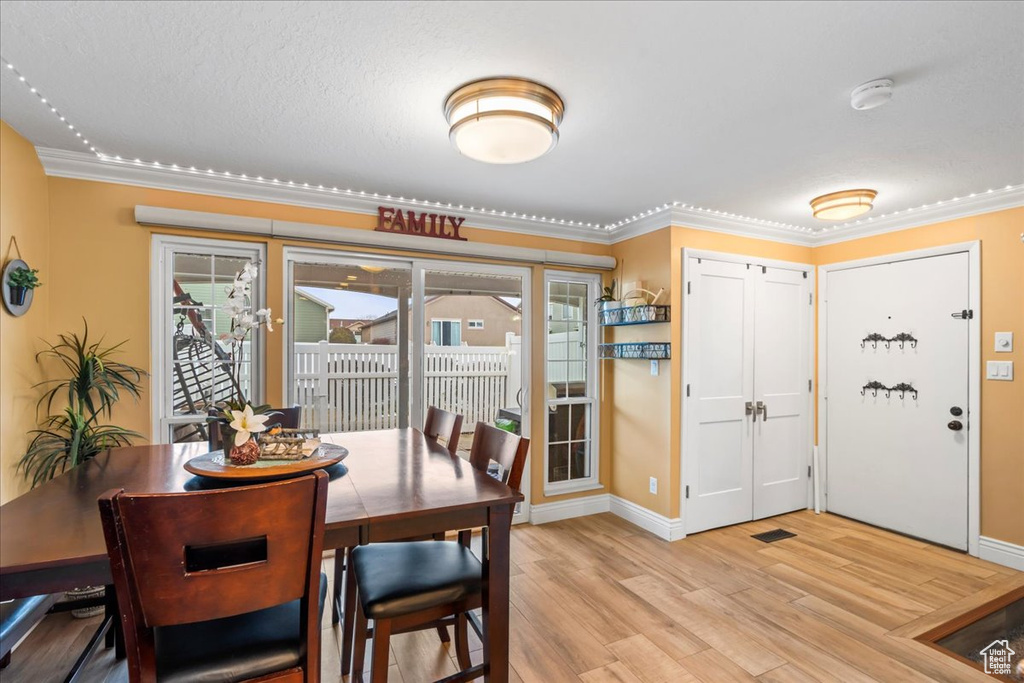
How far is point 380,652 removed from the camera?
1.56m

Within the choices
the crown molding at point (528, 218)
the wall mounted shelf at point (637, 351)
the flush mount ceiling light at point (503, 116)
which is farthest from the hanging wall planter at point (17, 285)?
the wall mounted shelf at point (637, 351)

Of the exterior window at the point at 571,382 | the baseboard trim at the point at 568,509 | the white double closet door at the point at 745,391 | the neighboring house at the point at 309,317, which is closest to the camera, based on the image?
the neighboring house at the point at 309,317

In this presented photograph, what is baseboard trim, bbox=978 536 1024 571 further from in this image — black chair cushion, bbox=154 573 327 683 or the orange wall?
black chair cushion, bbox=154 573 327 683

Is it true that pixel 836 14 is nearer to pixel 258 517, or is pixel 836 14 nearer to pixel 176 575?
pixel 258 517

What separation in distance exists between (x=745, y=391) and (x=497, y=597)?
9.99ft

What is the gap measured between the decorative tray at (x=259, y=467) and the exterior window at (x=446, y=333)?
77.8 inches

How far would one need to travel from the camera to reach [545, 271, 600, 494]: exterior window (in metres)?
4.14

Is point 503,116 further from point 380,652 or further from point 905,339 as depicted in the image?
point 905,339

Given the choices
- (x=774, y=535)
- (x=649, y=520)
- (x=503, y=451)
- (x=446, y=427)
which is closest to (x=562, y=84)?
(x=503, y=451)

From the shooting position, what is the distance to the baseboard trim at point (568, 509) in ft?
13.0

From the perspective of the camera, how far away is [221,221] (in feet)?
9.62

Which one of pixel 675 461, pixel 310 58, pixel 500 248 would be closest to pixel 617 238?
pixel 500 248

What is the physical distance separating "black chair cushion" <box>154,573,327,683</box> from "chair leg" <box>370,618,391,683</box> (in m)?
0.30

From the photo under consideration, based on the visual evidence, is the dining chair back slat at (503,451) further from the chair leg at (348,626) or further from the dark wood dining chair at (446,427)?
the chair leg at (348,626)
